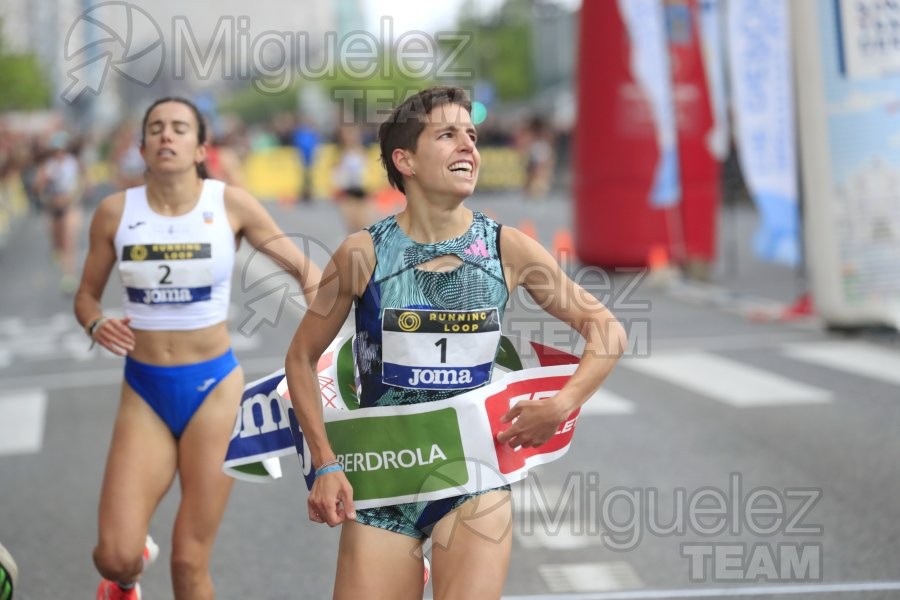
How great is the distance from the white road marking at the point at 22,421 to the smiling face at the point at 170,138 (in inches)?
203

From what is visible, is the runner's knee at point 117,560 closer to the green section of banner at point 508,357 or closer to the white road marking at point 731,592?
the green section of banner at point 508,357

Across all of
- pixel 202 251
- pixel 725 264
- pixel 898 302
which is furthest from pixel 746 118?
pixel 202 251

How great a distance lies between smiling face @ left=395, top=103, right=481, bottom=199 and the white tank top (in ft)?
5.90

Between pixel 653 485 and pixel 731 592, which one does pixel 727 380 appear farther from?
pixel 731 592

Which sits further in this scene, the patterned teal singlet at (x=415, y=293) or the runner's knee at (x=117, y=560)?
the runner's knee at (x=117, y=560)

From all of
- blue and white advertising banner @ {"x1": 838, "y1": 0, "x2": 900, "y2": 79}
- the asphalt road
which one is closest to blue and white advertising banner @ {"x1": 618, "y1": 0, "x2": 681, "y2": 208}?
the asphalt road

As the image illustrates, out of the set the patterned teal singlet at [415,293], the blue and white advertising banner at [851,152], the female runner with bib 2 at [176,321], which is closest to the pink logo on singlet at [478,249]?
the patterned teal singlet at [415,293]

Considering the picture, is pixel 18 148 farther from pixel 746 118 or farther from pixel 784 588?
pixel 784 588

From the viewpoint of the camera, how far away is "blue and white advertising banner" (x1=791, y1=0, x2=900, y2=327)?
12477 millimetres

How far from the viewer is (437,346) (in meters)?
4.02

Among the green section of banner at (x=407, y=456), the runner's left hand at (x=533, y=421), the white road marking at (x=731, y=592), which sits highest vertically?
the runner's left hand at (x=533, y=421)

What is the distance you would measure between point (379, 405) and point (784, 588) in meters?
3.04

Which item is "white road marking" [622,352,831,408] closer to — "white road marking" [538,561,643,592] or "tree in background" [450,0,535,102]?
"white road marking" [538,561,643,592]

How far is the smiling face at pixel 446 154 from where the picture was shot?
3961mm
